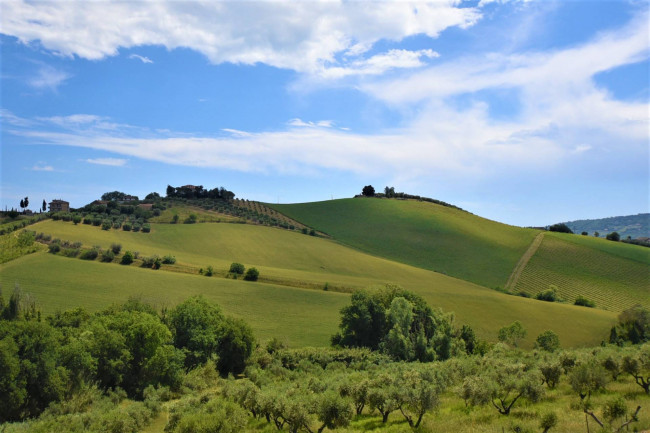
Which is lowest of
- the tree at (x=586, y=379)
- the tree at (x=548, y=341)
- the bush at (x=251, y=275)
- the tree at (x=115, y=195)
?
the tree at (x=548, y=341)

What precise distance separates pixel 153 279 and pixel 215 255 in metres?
25.3

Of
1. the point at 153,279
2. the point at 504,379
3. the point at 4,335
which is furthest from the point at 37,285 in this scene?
the point at 504,379

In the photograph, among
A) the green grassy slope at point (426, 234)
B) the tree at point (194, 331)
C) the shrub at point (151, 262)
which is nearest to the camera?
the tree at point (194, 331)

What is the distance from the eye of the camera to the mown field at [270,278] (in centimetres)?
6531

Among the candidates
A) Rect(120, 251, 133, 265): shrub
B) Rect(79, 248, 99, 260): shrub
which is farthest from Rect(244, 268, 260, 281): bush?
Rect(79, 248, 99, 260): shrub

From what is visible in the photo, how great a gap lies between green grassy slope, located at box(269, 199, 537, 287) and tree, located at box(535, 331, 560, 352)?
3378 cm

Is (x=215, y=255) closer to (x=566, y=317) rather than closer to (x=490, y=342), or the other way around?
(x=490, y=342)

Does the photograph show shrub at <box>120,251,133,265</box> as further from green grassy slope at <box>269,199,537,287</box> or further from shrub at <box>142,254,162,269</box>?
green grassy slope at <box>269,199,537,287</box>

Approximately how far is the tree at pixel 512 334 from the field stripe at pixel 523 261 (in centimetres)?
3368

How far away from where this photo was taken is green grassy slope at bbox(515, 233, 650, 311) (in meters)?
93.2

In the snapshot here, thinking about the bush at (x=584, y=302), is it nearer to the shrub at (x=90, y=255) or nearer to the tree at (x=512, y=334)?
the tree at (x=512, y=334)

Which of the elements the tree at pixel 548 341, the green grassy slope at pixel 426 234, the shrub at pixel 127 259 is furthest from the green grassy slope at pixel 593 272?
the shrub at pixel 127 259

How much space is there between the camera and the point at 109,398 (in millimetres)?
40000

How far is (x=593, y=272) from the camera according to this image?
105250mm
